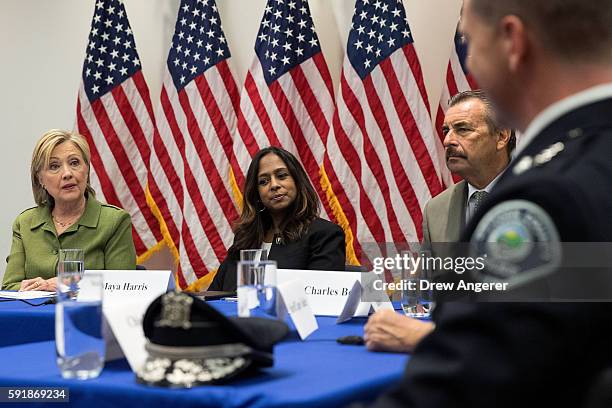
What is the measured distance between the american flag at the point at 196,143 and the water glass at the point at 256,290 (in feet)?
10.8

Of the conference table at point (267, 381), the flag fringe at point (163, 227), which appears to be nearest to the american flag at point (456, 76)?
the flag fringe at point (163, 227)

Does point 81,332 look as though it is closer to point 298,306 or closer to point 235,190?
point 298,306

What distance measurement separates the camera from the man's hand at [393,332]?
1.68 m

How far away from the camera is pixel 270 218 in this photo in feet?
13.1

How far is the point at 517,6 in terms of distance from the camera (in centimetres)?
90

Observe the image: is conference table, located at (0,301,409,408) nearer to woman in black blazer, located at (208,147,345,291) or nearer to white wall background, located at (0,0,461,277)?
woman in black blazer, located at (208,147,345,291)

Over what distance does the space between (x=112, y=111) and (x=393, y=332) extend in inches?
160

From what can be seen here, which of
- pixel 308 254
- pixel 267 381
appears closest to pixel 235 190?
pixel 308 254

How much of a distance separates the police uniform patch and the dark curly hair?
2.97 m

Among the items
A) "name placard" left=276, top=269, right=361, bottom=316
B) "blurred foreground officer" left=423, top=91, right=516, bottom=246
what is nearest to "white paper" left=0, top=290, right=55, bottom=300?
"name placard" left=276, top=269, right=361, bottom=316

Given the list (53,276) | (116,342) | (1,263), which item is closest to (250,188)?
(53,276)

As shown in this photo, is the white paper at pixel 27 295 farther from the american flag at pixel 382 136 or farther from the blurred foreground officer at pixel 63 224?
the american flag at pixel 382 136

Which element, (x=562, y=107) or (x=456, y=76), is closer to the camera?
(x=562, y=107)

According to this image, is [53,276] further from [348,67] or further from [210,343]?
[210,343]
